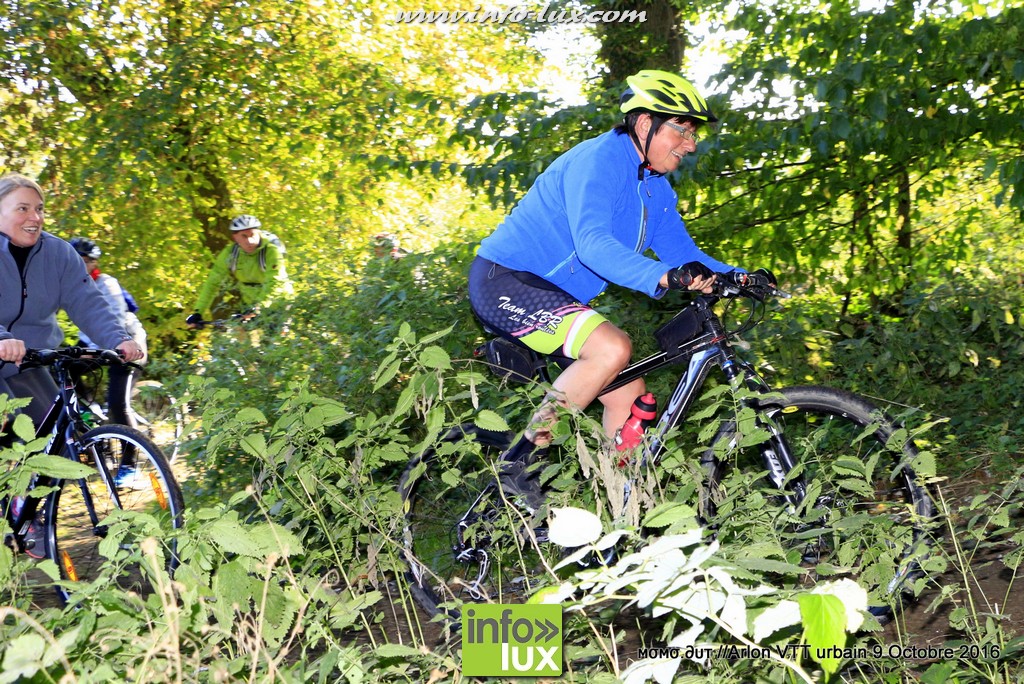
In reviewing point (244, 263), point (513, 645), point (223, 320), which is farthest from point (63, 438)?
point (244, 263)

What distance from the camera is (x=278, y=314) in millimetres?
7215

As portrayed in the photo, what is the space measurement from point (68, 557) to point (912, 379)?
4793mm

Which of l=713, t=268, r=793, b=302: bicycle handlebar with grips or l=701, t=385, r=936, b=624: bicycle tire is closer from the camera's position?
l=701, t=385, r=936, b=624: bicycle tire

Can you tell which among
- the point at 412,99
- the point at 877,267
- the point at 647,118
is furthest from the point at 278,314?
the point at 877,267

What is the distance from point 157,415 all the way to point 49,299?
371 centimetres

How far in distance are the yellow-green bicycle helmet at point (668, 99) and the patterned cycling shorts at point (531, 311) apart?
0.77m

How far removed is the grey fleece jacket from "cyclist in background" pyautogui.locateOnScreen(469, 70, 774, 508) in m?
2.06

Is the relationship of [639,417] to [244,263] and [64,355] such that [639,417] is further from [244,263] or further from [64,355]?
[244,263]

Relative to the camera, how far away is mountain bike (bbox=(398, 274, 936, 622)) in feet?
10.8

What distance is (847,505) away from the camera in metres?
3.48

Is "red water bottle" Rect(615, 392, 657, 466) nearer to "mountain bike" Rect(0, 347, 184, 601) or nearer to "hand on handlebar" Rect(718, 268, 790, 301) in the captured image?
"hand on handlebar" Rect(718, 268, 790, 301)

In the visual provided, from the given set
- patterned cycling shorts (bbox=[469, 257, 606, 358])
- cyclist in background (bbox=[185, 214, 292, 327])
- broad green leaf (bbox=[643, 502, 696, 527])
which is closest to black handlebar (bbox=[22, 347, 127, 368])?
patterned cycling shorts (bbox=[469, 257, 606, 358])

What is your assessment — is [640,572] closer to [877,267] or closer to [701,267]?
[701,267]

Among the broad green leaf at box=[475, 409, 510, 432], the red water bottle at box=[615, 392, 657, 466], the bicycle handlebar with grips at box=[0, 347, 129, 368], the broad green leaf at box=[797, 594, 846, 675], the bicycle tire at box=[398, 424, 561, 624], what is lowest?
the bicycle tire at box=[398, 424, 561, 624]
